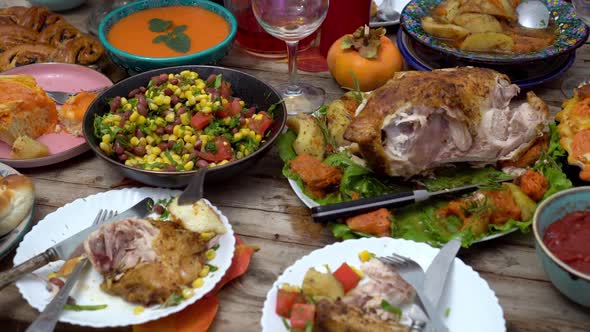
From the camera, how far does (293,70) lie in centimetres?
270

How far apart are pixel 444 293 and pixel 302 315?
0.46m

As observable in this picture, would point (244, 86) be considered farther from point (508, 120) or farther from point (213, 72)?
point (508, 120)

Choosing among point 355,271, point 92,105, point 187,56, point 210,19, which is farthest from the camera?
point 210,19

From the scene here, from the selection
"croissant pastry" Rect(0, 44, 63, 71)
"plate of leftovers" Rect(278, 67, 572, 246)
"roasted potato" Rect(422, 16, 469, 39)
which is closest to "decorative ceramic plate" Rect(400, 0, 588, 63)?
"roasted potato" Rect(422, 16, 469, 39)

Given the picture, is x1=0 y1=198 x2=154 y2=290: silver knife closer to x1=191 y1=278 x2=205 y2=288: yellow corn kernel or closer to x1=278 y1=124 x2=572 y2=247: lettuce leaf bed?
x1=191 y1=278 x2=205 y2=288: yellow corn kernel

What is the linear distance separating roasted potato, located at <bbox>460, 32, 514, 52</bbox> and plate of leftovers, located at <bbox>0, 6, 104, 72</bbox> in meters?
1.87

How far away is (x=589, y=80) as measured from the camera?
281 centimetres

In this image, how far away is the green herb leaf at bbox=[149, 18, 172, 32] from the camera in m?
2.96

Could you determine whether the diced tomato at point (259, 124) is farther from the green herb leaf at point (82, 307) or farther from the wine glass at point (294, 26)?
the green herb leaf at point (82, 307)

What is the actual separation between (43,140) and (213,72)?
0.81 meters

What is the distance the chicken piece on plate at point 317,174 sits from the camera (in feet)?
6.78

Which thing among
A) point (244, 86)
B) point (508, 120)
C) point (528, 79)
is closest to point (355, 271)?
point (508, 120)

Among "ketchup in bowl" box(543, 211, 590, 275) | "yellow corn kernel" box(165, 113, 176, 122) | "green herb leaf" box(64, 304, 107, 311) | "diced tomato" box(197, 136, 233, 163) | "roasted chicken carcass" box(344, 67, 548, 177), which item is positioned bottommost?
"green herb leaf" box(64, 304, 107, 311)

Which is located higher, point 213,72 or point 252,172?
point 213,72
